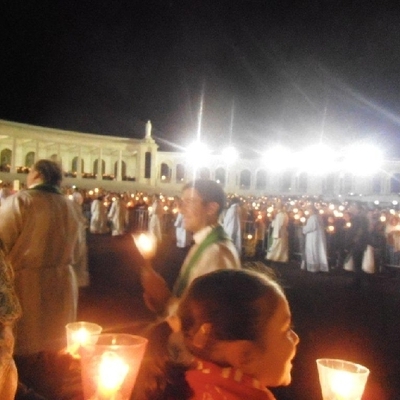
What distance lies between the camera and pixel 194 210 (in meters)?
3.19

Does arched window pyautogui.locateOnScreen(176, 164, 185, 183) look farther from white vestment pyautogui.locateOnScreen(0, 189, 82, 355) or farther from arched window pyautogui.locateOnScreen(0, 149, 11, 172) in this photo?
white vestment pyautogui.locateOnScreen(0, 189, 82, 355)

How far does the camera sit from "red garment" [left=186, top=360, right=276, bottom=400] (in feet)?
4.37

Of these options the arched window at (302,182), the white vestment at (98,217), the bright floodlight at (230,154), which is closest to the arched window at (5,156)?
the bright floodlight at (230,154)

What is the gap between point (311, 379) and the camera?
5.56m

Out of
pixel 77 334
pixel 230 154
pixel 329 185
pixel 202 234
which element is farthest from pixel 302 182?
pixel 77 334

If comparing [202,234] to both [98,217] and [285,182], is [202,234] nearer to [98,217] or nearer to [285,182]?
[98,217]

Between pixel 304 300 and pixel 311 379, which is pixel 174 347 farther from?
pixel 304 300

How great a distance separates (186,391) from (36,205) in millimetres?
2830

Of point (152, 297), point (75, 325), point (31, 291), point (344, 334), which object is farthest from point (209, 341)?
point (344, 334)

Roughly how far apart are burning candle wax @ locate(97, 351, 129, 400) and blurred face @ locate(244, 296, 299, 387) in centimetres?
43

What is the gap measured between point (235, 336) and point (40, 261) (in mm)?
2950

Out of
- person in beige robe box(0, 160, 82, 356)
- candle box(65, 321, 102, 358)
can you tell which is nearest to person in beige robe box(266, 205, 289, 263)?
person in beige robe box(0, 160, 82, 356)

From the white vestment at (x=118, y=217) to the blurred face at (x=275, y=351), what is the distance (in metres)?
23.2

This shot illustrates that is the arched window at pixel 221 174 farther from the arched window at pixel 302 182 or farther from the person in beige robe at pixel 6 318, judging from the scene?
the person in beige robe at pixel 6 318
